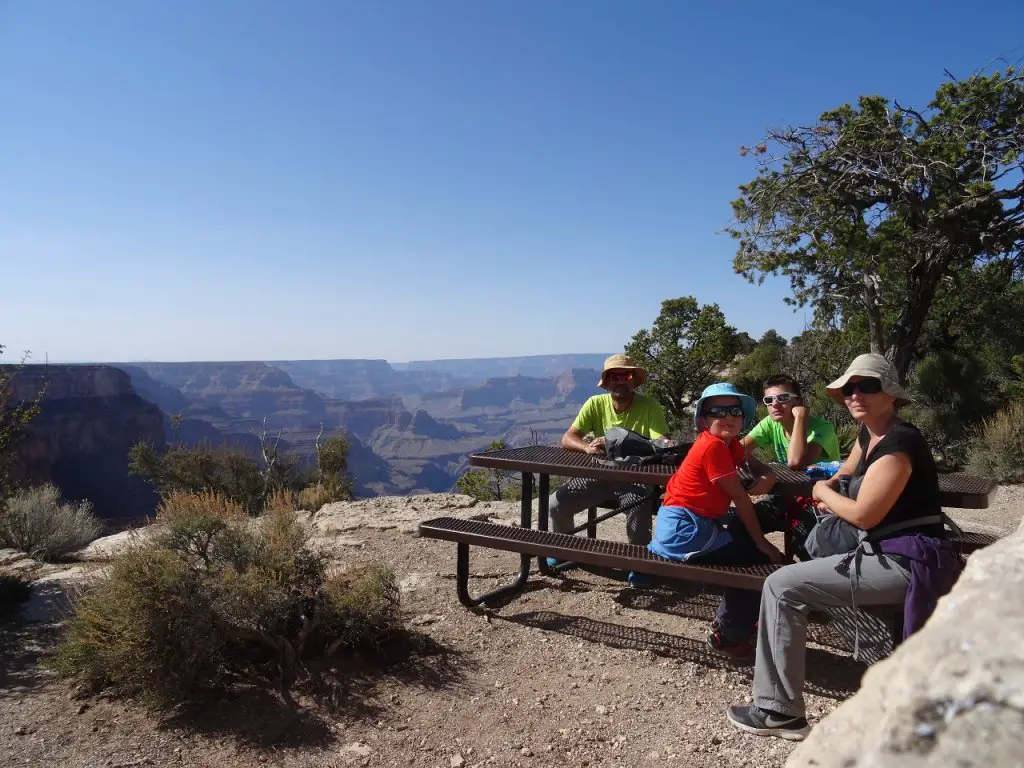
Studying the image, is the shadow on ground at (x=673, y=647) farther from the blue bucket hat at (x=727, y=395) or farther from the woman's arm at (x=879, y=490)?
the blue bucket hat at (x=727, y=395)

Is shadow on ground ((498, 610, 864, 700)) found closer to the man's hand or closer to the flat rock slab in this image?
the man's hand

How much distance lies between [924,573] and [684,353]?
17.5 metres

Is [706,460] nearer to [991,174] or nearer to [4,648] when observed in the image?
[4,648]

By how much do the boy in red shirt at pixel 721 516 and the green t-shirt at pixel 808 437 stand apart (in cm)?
99

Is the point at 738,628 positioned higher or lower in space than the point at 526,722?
higher

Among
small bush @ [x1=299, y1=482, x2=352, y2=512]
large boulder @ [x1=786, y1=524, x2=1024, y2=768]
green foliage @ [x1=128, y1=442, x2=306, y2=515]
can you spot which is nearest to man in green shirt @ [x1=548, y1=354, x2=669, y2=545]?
large boulder @ [x1=786, y1=524, x2=1024, y2=768]

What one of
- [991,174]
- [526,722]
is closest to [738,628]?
[526,722]

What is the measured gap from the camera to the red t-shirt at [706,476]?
10.2ft

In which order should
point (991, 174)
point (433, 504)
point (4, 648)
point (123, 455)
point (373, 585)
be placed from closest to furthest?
point (373, 585), point (4, 648), point (433, 504), point (991, 174), point (123, 455)

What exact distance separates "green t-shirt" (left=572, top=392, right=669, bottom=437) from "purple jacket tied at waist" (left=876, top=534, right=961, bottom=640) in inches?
87.2

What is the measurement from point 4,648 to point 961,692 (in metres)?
4.72

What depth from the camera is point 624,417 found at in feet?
15.8

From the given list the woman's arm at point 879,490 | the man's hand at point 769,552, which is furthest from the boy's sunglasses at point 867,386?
the man's hand at point 769,552

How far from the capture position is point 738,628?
3.20m
